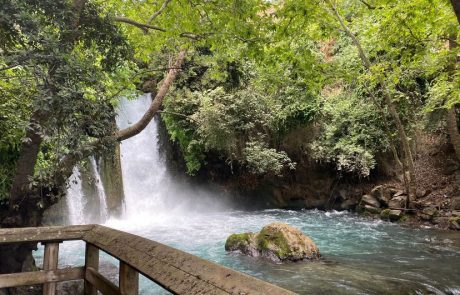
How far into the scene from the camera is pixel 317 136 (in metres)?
17.5

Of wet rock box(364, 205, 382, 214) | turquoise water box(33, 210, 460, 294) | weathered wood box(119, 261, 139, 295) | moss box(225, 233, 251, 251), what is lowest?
turquoise water box(33, 210, 460, 294)

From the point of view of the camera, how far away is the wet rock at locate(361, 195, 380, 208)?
15.3 metres

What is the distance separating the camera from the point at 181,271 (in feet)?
6.01

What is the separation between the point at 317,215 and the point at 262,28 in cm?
1160

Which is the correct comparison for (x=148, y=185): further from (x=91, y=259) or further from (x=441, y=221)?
(x=91, y=259)

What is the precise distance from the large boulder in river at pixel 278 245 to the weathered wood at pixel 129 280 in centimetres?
643

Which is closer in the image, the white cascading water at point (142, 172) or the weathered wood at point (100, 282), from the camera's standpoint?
the weathered wood at point (100, 282)

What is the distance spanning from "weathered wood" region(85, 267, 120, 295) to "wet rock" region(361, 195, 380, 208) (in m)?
14.3

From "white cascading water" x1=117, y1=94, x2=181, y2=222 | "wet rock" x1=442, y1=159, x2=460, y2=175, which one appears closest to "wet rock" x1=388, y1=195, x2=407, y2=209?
"wet rock" x1=442, y1=159, x2=460, y2=175

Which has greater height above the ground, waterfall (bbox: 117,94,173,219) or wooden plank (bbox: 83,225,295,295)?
waterfall (bbox: 117,94,173,219)

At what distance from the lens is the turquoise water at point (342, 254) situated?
22.4ft

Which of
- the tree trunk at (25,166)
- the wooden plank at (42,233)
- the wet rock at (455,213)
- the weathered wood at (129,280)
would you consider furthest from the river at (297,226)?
the weathered wood at (129,280)

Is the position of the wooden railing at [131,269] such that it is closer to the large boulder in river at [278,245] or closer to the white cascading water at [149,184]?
the large boulder in river at [278,245]

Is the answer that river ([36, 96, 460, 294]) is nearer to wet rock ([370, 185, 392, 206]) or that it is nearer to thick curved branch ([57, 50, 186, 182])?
wet rock ([370, 185, 392, 206])
